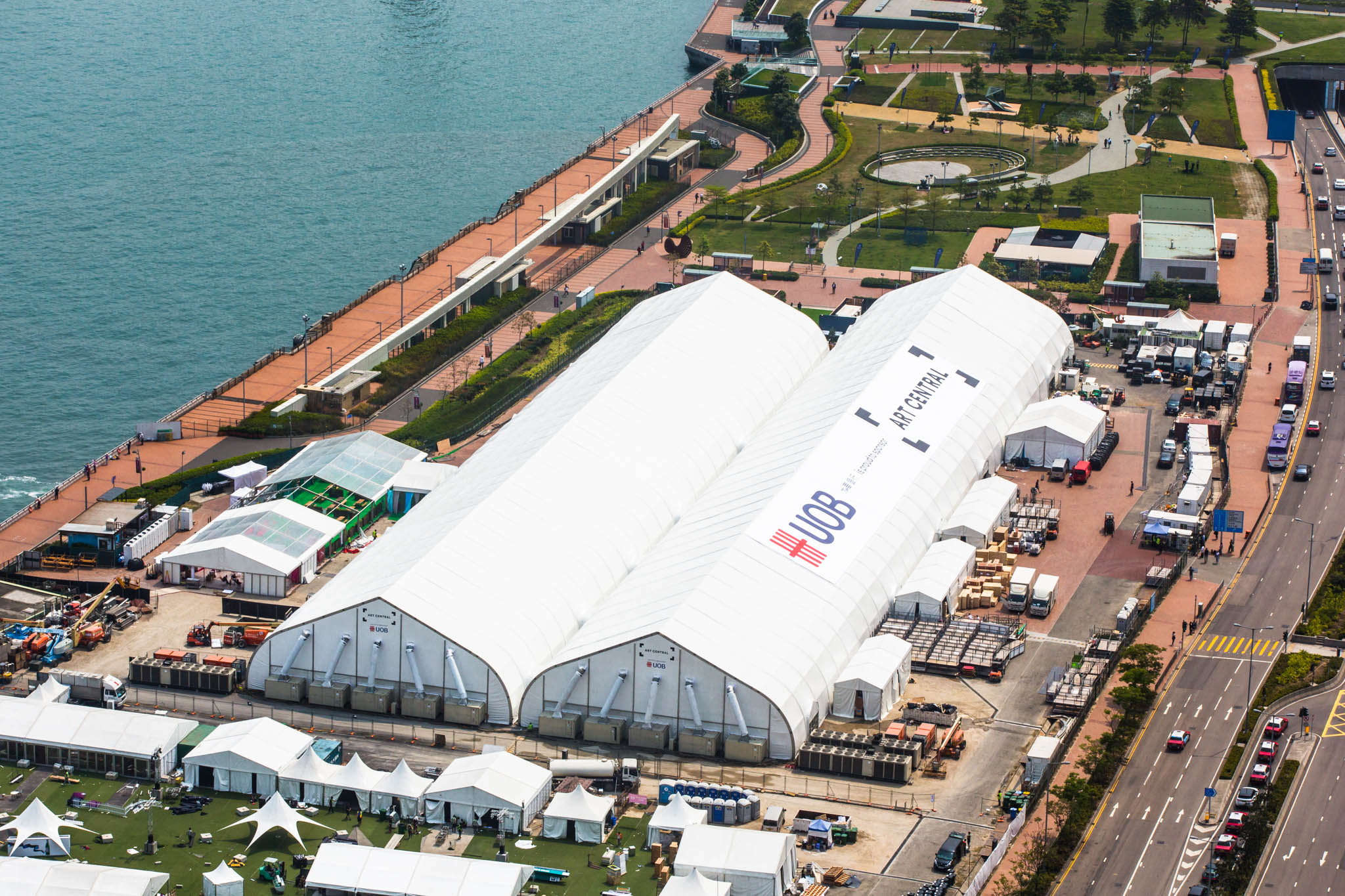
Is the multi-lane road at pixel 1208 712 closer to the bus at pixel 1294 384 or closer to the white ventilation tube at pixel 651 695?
the bus at pixel 1294 384

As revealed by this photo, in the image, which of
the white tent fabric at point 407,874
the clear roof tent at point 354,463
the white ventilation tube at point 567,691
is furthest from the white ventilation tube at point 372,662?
the clear roof tent at point 354,463

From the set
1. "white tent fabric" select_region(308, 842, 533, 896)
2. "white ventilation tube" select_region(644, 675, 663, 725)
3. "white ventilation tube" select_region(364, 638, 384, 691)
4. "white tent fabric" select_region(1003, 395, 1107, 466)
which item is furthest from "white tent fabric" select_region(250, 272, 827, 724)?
"white tent fabric" select_region(308, 842, 533, 896)

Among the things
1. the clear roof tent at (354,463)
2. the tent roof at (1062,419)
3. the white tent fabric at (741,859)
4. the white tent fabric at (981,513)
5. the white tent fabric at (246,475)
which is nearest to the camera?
the white tent fabric at (741,859)

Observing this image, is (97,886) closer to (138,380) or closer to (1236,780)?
(1236,780)

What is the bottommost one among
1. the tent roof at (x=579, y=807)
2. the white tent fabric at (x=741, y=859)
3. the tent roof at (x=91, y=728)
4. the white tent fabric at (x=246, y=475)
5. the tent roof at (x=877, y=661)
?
the white tent fabric at (x=246, y=475)

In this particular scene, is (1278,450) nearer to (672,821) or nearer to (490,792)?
(672,821)

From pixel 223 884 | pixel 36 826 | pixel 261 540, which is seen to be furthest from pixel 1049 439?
pixel 36 826

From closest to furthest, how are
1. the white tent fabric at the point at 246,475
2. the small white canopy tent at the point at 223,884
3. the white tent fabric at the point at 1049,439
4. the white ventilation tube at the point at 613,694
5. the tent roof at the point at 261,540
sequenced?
1. the small white canopy tent at the point at 223,884
2. the white ventilation tube at the point at 613,694
3. the tent roof at the point at 261,540
4. the white tent fabric at the point at 246,475
5. the white tent fabric at the point at 1049,439
